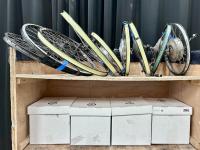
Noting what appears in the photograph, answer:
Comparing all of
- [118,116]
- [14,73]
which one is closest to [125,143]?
[118,116]

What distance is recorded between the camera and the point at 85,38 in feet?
2.65

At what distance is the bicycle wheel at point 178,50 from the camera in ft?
2.99

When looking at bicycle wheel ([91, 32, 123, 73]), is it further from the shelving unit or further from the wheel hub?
the wheel hub

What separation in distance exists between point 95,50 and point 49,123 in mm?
422

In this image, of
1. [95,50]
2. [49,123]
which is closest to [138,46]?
[95,50]

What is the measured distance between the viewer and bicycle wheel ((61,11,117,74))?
0.79 m

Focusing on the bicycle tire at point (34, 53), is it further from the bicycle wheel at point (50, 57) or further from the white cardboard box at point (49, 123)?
the white cardboard box at point (49, 123)

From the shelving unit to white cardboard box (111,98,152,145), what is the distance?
1.5 inches

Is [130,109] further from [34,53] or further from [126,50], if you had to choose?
[34,53]

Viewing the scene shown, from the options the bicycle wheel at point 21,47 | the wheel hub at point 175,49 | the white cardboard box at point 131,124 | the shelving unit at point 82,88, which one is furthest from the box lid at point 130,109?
the bicycle wheel at point 21,47

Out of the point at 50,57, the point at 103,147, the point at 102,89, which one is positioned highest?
the point at 50,57

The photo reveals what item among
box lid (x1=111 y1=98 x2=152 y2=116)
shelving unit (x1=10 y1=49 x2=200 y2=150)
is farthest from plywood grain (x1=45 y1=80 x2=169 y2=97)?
box lid (x1=111 y1=98 x2=152 y2=116)

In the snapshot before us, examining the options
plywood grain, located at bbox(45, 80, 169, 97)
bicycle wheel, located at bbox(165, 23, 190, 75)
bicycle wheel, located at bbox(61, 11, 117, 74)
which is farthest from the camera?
plywood grain, located at bbox(45, 80, 169, 97)

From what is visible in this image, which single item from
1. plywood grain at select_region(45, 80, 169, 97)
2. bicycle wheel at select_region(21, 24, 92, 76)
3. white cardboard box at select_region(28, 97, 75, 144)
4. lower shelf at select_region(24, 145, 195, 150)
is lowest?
lower shelf at select_region(24, 145, 195, 150)
